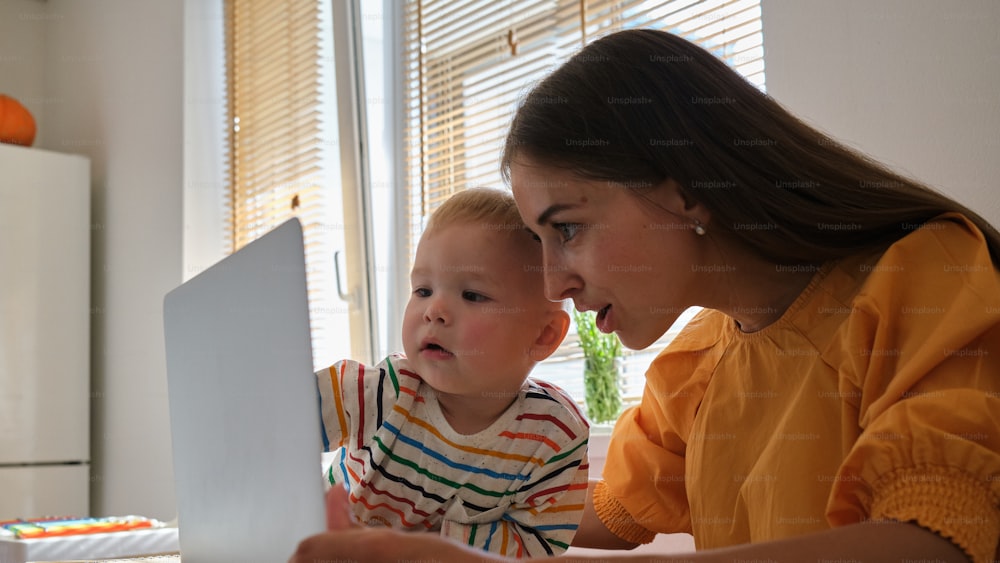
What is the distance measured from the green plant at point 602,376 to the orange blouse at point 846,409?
736mm

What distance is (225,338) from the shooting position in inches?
33.5

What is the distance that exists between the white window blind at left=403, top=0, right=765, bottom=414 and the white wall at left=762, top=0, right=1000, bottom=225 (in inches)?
18.4

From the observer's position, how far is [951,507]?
73 cm

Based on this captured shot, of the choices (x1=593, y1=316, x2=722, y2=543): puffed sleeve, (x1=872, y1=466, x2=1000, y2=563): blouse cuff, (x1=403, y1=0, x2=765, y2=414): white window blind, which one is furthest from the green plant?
(x1=872, y1=466, x2=1000, y2=563): blouse cuff

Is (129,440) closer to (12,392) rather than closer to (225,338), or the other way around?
(12,392)

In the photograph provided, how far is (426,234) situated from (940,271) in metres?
0.63

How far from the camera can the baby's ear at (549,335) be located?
122cm

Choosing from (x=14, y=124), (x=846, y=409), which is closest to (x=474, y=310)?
(x=846, y=409)

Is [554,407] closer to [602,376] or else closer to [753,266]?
[753,266]

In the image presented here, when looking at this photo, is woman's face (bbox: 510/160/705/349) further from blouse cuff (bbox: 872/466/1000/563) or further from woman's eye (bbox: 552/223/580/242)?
blouse cuff (bbox: 872/466/1000/563)

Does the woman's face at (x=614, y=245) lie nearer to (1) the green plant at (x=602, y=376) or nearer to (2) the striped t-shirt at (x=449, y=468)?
(2) the striped t-shirt at (x=449, y=468)

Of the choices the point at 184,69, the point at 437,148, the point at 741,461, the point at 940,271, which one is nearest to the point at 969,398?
the point at 940,271

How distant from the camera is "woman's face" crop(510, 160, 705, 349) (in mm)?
1059

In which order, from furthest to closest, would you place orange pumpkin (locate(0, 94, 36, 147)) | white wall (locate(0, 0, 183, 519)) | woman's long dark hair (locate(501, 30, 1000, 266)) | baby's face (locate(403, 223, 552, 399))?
orange pumpkin (locate(0, 94, 36, 147)) → white wall (locate(0, 0, 183, 519)) → baby's face (locate(403, 223, 552, 399)) → woman's long dark hair (locate(501, 30, 1000, 266))
